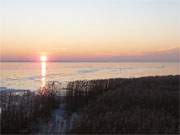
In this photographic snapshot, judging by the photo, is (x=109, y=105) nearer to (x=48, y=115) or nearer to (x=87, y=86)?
(x=48, y=115)

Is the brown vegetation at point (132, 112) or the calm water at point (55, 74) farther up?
the brown vegetation at point (132, 112)

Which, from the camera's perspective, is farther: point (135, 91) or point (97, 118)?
point (135, 91)

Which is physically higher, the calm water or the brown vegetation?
the brown vegetation

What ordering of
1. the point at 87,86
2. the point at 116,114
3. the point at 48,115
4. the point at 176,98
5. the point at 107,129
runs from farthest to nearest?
1. the point at 87,86
2. the point at 176,98
3. the point at 48,115
4. the point at 116,114
5. the point at 107,129

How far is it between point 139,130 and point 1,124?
4667mm

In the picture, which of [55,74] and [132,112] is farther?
[55,74]

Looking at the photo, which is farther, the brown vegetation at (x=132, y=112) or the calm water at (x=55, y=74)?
the calm water at (x=55, y=74)

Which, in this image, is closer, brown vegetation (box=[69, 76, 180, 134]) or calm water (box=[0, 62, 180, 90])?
brown vegetation (box=[69, 76, 180, 134])

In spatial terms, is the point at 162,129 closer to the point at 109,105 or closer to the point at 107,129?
the point at 107,129

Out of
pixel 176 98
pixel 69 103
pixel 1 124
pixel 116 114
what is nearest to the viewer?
pixel 1 124

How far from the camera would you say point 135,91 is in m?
17.0

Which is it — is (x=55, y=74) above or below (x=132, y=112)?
below

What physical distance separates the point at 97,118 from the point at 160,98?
4186 millimetres

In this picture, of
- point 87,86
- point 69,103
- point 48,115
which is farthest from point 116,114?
point 87,86
